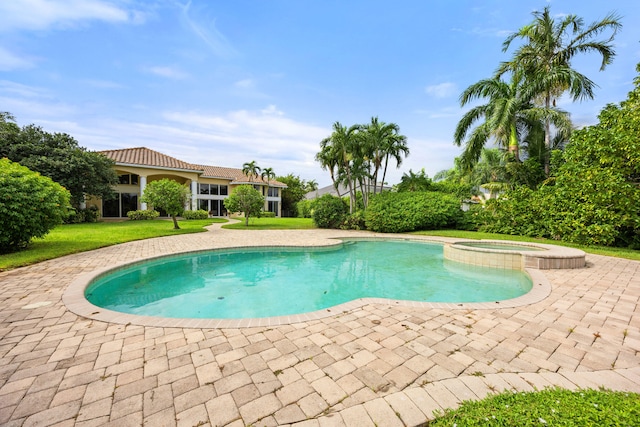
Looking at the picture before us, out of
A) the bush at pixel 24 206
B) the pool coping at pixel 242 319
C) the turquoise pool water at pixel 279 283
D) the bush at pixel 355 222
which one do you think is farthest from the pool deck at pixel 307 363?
the bush at pixel 355 222

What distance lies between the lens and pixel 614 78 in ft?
41.2

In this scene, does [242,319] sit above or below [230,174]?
below

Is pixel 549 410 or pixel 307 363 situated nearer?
pixel 549 410

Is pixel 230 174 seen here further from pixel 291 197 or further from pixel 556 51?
pixel 556 51

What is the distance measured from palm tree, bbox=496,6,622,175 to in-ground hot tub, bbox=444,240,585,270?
7840mm

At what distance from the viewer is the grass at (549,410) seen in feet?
5.43

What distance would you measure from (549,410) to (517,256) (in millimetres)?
6975

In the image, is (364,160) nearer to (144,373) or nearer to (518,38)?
(518,38)

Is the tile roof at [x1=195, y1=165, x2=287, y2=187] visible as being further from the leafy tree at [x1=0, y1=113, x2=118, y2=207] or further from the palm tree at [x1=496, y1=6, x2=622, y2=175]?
the palm tree at [x1=496, y1=6, x2=622, y2=175]

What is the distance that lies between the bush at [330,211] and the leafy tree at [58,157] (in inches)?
661

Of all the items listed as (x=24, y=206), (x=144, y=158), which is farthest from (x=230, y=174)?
(x=24, y=206)

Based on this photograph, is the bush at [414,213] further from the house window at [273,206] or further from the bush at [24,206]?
the house window at [273,206]

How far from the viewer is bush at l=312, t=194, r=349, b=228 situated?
18.2 metres

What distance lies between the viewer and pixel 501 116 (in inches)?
537
